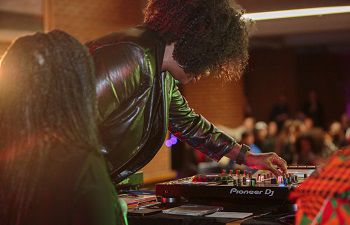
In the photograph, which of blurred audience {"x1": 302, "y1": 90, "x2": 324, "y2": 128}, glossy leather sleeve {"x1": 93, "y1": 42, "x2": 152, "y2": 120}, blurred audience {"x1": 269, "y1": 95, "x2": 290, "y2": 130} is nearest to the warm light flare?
glossy leather sleeve {"x1": 93, "y1": 42, "x2": 152, "y2": 120}

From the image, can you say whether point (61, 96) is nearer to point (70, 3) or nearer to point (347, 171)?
point (347, 171)

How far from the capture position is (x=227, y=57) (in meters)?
2.41

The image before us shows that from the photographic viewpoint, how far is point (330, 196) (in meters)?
1.54

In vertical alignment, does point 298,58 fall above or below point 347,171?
above

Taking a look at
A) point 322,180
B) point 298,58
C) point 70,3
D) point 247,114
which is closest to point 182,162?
point 70,3

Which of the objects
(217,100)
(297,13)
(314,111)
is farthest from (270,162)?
(314,111)

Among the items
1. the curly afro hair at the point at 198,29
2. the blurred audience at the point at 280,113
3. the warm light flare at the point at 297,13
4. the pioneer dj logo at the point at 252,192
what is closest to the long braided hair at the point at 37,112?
the curly afro hair at the point at 198,29

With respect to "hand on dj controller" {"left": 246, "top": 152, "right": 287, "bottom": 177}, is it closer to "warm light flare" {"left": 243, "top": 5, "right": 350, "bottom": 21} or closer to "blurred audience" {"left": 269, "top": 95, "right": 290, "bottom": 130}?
"warm light flare" {"left": 243, "top": 5, "right": 350, "bottom": 21}

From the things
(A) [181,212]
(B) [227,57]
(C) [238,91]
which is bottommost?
(A) [181,212]

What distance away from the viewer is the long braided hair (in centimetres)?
138

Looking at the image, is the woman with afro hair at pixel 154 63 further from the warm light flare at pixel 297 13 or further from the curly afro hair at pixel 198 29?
the warm light flare at pixel 297 13

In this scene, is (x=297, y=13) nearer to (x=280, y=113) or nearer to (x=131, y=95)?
(x=131, y=95)

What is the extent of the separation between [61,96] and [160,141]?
1.01m

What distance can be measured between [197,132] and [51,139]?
1454 millimetres
